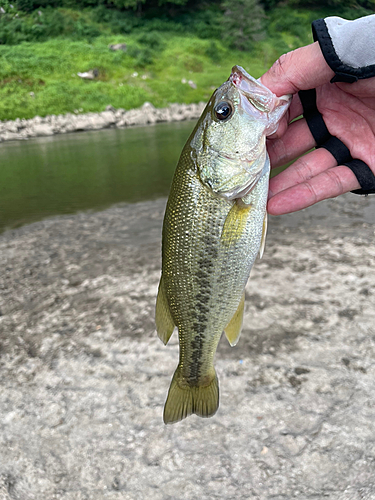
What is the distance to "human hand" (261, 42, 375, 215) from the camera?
9.40 ft

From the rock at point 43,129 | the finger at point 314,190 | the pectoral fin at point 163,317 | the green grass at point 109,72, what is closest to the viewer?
the pectoral fin at point 163,317

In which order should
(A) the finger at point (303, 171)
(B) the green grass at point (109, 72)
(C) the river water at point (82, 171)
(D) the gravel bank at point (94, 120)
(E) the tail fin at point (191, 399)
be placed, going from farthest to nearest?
(B) the green grass at point (109, 72) → (D) the gravel bank at point (94, 120) → (C) the river water at point (82, 171) → (A) the finger at point (303, 171) → (E) the tail fin at point (191, 399)

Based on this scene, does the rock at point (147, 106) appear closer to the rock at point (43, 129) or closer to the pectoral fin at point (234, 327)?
the rock at point (43, 129)

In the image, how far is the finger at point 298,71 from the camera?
9.32 ft

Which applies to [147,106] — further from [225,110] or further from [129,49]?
[225,110]

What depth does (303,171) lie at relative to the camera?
327 centimetres

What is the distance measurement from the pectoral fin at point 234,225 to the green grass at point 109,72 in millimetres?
29160

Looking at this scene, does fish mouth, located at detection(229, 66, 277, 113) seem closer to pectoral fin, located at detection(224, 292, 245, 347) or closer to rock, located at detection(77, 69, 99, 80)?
pectoral fin, located at detection(224, 292, 245, 347)

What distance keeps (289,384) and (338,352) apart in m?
0.79

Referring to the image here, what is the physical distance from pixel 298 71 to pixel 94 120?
28.1 m

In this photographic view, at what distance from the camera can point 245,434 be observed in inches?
144

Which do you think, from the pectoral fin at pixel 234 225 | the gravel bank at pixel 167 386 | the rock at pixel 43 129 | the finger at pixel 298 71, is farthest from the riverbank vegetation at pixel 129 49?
the pectoral fin at pixel 234 225

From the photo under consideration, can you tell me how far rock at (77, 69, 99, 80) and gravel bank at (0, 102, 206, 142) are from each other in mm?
6275

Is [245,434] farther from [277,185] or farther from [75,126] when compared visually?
[75,126]
